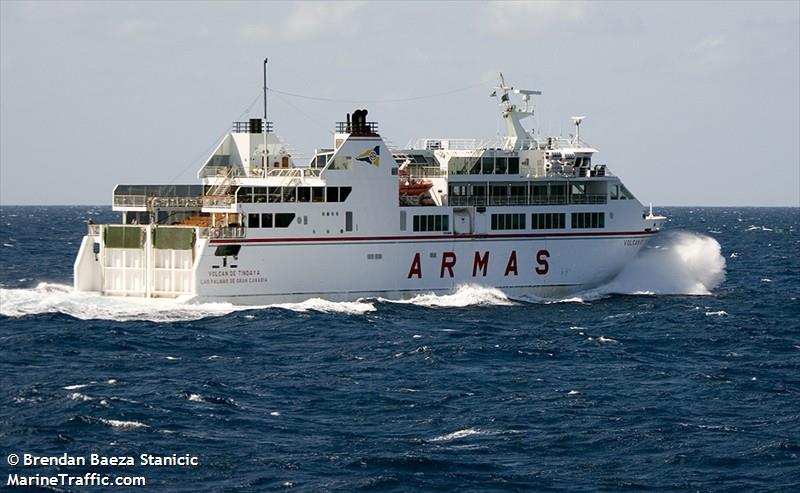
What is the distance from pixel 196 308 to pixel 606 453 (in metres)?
24.8

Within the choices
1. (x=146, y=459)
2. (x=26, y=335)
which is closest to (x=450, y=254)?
(x=26, y=335)

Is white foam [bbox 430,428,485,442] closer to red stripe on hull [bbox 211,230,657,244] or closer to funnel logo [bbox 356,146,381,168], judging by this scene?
red stripe on hull [bbox 211,230,657,244]

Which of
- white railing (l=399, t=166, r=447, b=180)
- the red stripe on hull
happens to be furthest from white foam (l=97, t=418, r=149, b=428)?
white railing (l=399, t=166, r=447, b=180)

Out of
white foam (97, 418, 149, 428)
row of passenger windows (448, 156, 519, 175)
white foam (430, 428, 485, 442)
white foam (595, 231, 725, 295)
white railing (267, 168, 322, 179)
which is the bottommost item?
white foam (430, 428, 485, 442)

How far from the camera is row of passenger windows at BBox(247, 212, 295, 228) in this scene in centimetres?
5137

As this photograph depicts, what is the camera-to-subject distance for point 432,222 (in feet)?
180

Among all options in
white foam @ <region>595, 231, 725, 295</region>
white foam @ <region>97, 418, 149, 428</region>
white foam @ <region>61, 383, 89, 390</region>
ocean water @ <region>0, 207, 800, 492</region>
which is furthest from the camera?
white foam @ <region>595, 231, 725, 295</region>

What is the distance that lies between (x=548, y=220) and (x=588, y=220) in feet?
7.35

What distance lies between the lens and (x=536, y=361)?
138ft

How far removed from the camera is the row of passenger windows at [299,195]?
Answer: 2072 inches

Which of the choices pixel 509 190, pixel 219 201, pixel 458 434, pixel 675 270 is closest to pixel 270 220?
pixel 219 201

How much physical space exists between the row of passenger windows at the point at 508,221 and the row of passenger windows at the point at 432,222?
7.77 ft

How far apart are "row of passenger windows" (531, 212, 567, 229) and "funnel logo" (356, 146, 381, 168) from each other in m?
8.03

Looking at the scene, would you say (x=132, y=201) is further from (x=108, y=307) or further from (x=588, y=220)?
(x=588, y=220)
